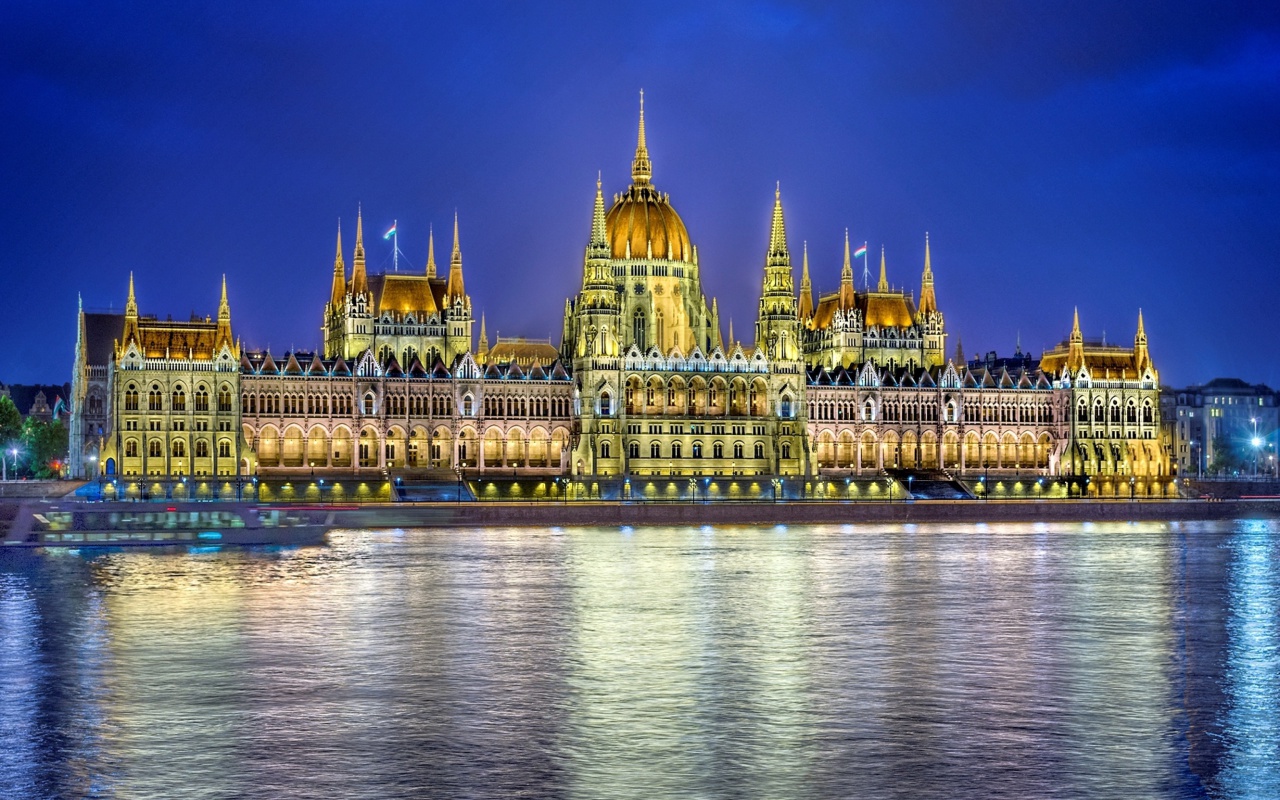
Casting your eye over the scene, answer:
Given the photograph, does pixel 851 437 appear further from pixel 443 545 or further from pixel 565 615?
pixel 565 615

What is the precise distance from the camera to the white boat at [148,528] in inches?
2734

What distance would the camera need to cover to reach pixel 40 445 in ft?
434

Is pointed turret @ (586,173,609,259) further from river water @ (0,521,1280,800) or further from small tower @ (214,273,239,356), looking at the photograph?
river water @ (0,521,1280,800)

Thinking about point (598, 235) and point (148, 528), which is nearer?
point (148, 528)

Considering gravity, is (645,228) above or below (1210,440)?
above

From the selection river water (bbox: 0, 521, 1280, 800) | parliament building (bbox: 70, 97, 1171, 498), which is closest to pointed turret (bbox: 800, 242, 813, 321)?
parliament building (bbox: 70, 97, 1171, 498)

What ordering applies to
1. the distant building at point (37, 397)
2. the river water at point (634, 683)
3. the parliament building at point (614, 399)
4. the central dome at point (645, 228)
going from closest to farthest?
1. the river water at point (634, 683)
2. the parliament building at point (614, 399)
3. the central dome at point (645, 228)
4. the distant building at point (37, 397)

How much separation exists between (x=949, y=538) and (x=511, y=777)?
59.7 metres

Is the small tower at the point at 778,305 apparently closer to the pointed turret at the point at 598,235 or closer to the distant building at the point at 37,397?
the pointed turret at the point at 598,235

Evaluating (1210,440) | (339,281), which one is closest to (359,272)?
(339,281)

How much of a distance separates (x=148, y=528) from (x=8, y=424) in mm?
63239

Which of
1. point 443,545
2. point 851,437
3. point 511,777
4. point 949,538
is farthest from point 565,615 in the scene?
point 851,437

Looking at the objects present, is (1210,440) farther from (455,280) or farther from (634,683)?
(634,683)

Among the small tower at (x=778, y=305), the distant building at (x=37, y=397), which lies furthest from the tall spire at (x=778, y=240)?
the distant building at (x=37, y=397)
